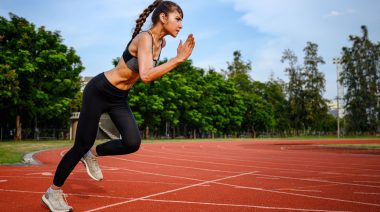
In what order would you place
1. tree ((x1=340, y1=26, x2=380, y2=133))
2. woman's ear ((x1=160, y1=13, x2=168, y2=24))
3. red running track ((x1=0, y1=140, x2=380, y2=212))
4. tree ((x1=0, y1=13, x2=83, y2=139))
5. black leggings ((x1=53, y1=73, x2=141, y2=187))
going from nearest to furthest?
1. woman's ear ((x1=160, y1=13, x2=168, y2=24))
2. black leggings ((x1=53, y1=73, x2=141, y2=187))
3. red running track ((x1=0, y1=140, x2=380, y2=212))
4. tree ((x1=0, y1=13, x2=83, y2=139))
5. tree ((x1=340, y1=26, x2=380, y2=133))

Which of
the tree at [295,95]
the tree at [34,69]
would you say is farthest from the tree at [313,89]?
the tree at [34,69]

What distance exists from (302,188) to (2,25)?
1268 inches

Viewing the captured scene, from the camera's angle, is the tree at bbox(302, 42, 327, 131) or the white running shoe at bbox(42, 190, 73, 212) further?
the tree at bbox(302, 42, 327, 131)

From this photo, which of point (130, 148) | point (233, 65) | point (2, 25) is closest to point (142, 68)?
point (130, 148)

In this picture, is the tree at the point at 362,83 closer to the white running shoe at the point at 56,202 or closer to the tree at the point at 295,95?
the tree at the point at 295,95

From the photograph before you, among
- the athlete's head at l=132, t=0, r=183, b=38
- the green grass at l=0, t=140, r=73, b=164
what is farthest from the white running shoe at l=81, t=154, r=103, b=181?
the green grass at l=0, t=140, r=73, b=164

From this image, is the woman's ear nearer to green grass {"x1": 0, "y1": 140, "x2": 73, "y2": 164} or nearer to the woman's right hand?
the woman's right hand

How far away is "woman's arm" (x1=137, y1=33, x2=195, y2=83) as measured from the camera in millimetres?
3301

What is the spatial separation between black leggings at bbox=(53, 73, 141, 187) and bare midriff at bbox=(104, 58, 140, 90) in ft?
0.15

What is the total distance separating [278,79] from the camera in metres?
81.9

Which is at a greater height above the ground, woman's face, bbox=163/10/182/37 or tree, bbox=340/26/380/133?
tree, bbox=340/26/380/133

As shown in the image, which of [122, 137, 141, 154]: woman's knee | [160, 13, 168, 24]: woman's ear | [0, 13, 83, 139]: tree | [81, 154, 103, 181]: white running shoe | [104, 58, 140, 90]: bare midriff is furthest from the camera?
[0, 13, 83, 139]: tree

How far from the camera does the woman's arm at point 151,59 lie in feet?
10.8

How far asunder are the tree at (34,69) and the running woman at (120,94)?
27771 mm
